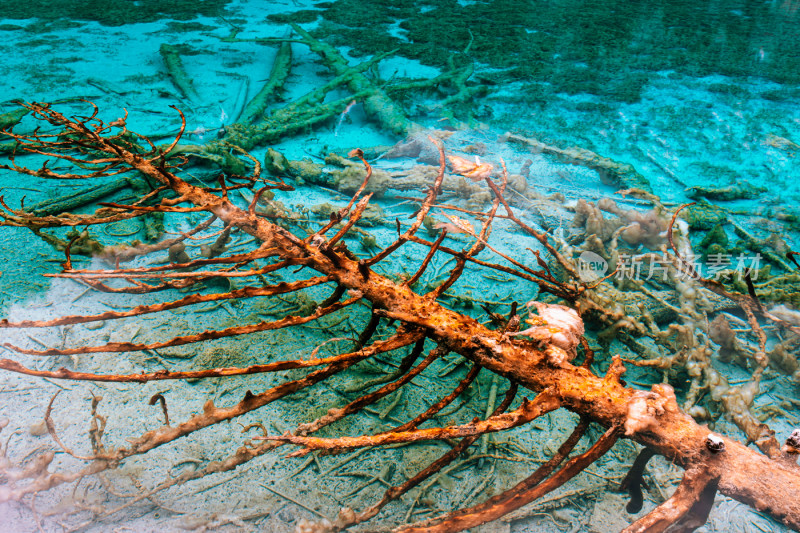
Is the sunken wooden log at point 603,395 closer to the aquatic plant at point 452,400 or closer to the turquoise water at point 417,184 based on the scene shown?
the aquatic plant at point 452,400

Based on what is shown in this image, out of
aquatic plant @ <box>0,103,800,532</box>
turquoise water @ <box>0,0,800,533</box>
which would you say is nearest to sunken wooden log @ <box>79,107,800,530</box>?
aquatic plant @ <box>0,103,800,532</box>

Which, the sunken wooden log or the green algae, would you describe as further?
the green algae

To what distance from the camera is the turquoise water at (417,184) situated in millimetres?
1592

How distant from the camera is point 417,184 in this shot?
130 inches

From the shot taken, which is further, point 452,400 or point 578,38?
point 578,38

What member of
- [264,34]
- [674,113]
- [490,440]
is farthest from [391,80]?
[490,440]

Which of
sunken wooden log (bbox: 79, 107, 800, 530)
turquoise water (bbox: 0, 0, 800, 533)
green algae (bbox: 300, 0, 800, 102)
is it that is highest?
green algae (bbox: 300, 0, 800, 102)

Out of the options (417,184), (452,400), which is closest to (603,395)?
(452,400)

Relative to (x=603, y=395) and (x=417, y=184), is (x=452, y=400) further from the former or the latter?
(x=417, y=184)

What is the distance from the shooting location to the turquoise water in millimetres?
1592

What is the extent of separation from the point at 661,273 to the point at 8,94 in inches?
209

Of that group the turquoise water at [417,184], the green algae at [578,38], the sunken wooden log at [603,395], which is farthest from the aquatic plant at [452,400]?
the green algae at [578,38]

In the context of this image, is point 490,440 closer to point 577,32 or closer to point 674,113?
point 674,113

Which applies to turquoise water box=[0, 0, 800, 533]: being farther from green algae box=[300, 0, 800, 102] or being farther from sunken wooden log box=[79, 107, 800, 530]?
sunken wooden log box=[79, 107, 800, 530]
